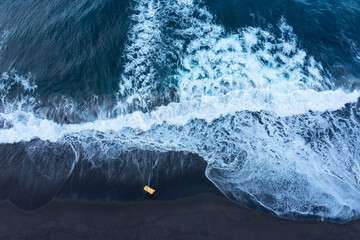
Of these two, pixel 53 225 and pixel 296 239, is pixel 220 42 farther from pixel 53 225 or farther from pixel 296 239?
pixel 53 225

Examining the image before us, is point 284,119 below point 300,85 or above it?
below

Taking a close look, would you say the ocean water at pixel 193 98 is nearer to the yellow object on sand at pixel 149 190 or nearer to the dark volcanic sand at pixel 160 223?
the yellow object on sand at pixel 149 190

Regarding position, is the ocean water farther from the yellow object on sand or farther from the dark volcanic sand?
the dark volcanic sand

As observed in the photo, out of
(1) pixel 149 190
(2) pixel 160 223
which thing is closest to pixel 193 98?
(1) pixel 149 190

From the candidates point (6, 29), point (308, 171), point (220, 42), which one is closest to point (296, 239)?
point (308, 171)

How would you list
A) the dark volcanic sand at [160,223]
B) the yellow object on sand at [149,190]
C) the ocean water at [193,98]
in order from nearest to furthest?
the dark volcanic sand at [160,223] < the yellow object on sand at [149,190] < the ocean water at [193,98]

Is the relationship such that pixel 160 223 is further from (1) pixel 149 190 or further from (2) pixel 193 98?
(2) pixel 193 98

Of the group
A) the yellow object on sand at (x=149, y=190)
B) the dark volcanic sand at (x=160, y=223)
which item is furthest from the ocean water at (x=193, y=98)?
the dark volcanic sand at (x=160, y=223)
